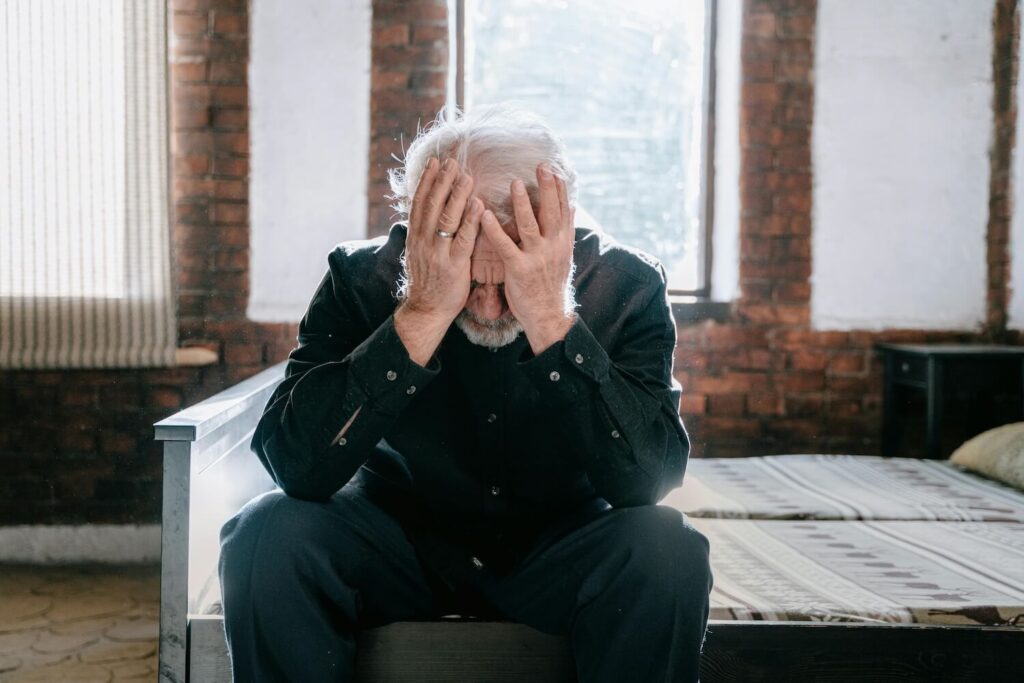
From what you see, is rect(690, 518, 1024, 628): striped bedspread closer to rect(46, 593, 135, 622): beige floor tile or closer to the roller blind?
rect(46, 593, 135, 622): beige floor tile

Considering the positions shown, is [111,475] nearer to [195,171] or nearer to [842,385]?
[195,171]

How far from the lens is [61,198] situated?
2.94 metres

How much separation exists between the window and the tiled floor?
1.98m

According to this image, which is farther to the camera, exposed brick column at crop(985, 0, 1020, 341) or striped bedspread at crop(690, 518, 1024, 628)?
exposed brick column at crop(985, 0, 1020, 341)

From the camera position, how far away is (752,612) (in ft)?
5.11

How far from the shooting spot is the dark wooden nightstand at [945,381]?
2994 millimetres

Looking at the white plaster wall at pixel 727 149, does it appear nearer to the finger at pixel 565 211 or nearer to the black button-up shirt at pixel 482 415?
the black button-up shirt at pixel 482 415

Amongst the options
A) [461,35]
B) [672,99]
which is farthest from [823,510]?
[461,35]

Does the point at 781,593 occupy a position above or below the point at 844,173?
below

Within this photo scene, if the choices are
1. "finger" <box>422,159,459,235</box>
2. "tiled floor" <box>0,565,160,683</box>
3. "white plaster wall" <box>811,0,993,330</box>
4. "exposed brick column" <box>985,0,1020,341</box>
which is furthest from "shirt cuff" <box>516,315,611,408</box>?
"exposed brick column" <box>985,0,1020,341</box>

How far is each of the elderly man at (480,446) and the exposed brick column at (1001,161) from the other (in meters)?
2.27

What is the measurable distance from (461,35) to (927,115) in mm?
1678

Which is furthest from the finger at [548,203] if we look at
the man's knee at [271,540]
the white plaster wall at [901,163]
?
the white plaster wall at [901,163]

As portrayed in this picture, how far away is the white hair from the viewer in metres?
1.43
